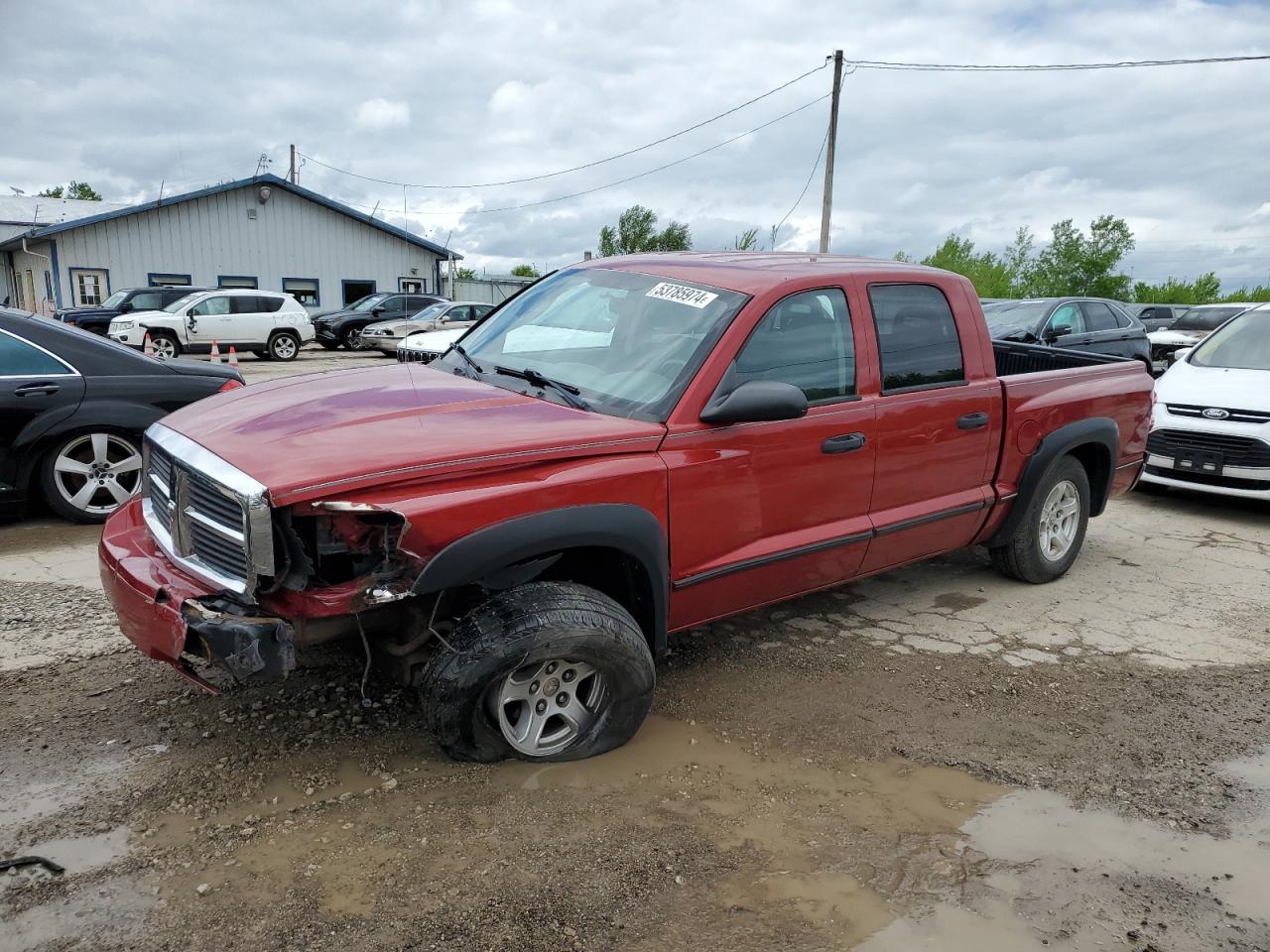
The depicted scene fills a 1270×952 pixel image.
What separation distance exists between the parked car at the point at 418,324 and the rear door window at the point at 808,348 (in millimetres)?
18926

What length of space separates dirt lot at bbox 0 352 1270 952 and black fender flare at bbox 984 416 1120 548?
714mm

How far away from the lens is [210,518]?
290 cm

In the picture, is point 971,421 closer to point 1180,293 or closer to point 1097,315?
point 1097,315

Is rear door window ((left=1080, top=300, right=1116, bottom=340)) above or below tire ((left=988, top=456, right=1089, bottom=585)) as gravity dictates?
above

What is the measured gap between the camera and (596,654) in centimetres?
310

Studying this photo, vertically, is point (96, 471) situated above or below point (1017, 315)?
below

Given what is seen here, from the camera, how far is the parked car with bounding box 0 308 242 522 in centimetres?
568

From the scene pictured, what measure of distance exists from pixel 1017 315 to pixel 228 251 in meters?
25.2

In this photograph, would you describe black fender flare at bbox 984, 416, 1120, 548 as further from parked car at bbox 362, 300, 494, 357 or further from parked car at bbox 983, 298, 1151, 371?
parked car at bbox 362, 300, 494, 357

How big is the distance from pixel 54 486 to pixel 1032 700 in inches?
225

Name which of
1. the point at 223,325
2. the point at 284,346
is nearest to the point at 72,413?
the point at 223,325

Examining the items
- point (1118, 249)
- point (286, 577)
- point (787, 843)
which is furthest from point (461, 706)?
point (1118, 249)

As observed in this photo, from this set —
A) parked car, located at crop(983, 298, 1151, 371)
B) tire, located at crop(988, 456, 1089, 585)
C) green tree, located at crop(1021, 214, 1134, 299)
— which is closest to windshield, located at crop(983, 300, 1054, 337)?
parked car, located at crop(983, 298, 1151, 371)

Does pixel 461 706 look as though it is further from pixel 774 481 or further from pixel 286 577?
pixel 774 481
